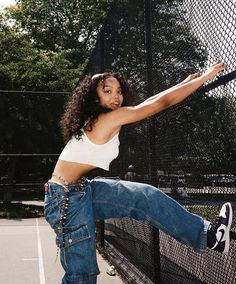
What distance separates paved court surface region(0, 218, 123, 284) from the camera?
5.23m

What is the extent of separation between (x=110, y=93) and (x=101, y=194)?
0.59m

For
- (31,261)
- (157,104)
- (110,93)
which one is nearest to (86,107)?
(110,93)

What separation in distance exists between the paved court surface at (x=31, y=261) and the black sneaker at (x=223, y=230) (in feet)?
8.90

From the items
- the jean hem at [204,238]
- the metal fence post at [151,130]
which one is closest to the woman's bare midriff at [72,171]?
the jean hem at [204,238]

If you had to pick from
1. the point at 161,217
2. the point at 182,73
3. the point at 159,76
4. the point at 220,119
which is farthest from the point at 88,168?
the point at 159,76

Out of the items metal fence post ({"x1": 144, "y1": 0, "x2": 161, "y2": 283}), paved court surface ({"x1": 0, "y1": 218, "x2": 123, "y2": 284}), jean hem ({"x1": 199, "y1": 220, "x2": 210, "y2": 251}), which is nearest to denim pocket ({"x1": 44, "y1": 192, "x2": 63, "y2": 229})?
jean hem ({"x1": 199, "y1": 220, "x2": 210, "y2": 251})

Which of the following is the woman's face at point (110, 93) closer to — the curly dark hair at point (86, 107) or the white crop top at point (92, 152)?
the curly dark hair at point (86, 107)

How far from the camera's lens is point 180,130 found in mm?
3455

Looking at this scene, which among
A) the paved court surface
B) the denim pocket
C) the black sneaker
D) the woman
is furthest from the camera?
the paved court surface

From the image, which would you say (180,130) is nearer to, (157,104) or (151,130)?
(151,130)

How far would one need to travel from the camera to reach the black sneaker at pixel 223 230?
238 centimetres

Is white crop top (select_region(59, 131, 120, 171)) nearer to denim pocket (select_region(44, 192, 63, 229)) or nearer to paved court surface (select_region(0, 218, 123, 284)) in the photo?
denim pocket (select_region(44, 192, 63, 229))

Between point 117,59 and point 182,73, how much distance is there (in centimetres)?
226

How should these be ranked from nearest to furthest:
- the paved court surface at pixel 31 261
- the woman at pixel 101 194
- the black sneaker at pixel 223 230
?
the black sneaker at pixel 223 230, the woman at pixel 101 194, the paved court surface at pixel 31 261
